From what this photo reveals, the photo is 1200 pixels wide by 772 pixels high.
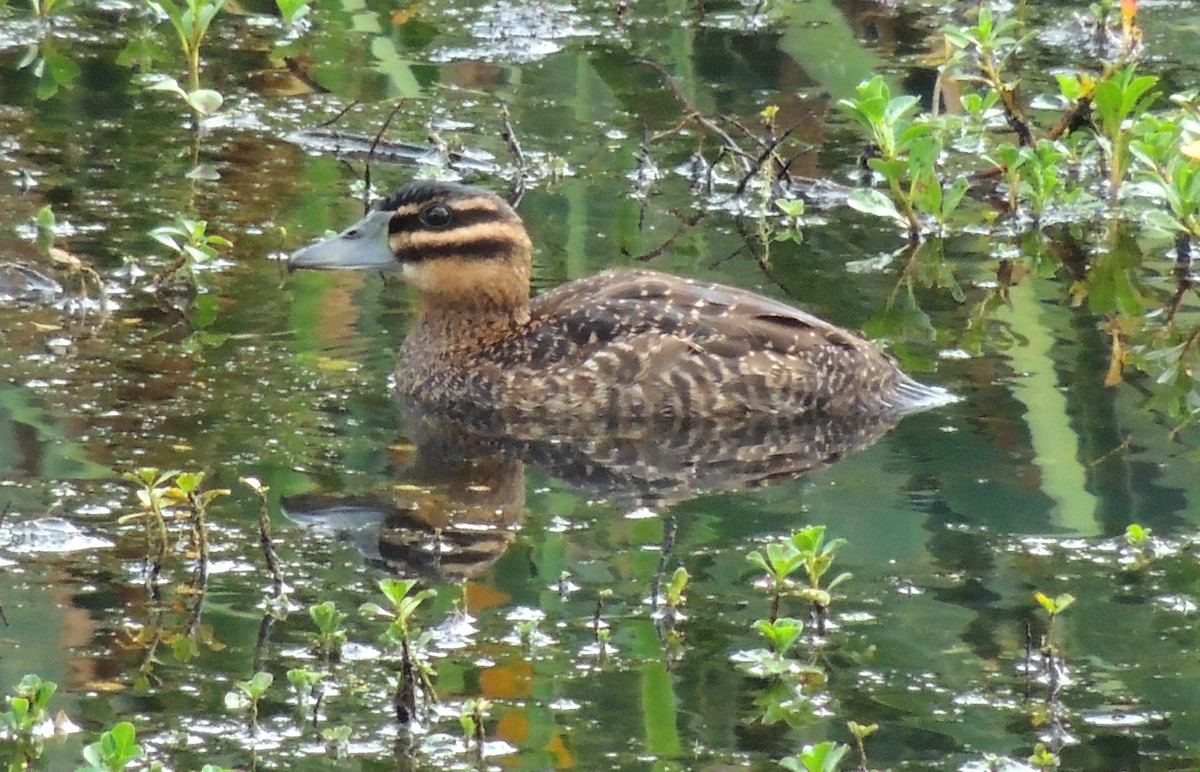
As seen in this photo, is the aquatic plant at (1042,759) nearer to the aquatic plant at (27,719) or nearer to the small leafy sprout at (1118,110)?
the aquatic plant at (27,719)

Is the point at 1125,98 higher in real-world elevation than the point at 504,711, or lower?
higher

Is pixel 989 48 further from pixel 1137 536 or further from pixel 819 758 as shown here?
pixel 819 758

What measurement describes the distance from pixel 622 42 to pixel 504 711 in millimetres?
9315

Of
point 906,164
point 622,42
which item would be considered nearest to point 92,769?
point 906,164

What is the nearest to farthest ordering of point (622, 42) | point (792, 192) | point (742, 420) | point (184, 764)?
point (184, 764) → point (742, 420) → point (792, 192) → point (622, 42)

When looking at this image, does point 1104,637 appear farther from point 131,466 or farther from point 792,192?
point 792,192

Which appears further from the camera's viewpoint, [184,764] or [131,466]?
[131,466]

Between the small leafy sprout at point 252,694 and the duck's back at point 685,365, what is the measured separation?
3.38 metres

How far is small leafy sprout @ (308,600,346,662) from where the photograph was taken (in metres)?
6.11

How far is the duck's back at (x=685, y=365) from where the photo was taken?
900cm

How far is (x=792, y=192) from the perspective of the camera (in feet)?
39.6

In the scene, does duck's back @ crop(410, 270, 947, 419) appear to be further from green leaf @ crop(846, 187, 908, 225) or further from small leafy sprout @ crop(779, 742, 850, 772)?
small leafy sprout @ crop(779, 742, 850, 772)

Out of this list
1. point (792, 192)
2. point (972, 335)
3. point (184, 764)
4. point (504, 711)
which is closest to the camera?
point (184, 764)

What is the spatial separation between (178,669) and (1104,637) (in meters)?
2.57
